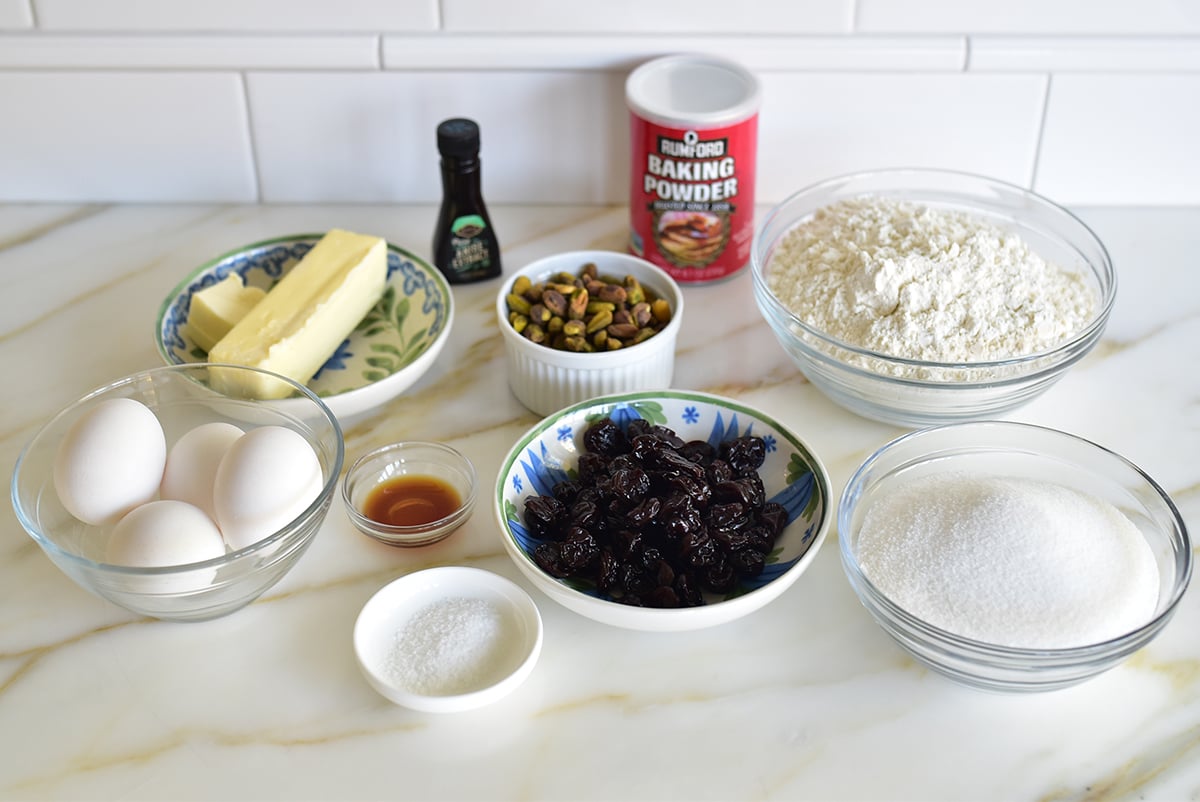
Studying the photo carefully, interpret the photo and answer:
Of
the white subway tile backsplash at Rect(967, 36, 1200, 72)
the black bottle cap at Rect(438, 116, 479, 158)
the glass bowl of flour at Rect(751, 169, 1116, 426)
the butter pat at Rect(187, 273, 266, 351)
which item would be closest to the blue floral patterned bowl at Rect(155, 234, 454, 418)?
the butter pat at Rect(187, 273, 266, 351)

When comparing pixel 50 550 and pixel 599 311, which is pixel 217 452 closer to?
pixel 50 550

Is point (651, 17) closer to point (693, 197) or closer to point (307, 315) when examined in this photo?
point (693, 197)

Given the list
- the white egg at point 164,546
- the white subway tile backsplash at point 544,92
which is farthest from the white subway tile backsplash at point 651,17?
the white egg at point 164,546

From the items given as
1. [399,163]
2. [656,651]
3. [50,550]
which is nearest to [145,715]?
[50,550]

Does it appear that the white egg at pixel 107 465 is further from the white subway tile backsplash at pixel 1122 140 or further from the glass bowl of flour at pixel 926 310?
the white subway tile backsplash at pixel 1122 140

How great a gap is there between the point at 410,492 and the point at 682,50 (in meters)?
0.67

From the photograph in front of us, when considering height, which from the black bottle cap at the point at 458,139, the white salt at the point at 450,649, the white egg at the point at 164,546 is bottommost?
the white salt at the point at 450,649

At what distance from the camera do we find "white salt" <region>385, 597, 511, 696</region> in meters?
0.89

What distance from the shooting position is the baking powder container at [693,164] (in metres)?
1.26

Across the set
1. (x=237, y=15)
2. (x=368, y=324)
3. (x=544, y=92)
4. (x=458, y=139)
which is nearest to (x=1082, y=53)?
(x=544, y=92)

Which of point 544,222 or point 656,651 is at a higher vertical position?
point 544,222

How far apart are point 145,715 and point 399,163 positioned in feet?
2.72

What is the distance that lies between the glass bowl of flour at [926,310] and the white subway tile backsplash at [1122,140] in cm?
22

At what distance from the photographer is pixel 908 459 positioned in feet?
3.42
